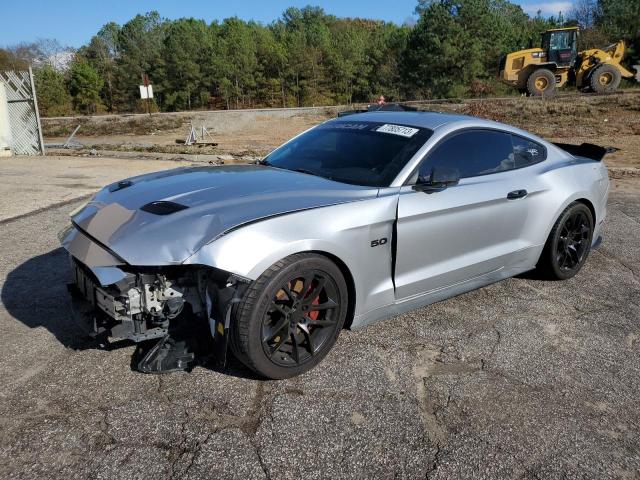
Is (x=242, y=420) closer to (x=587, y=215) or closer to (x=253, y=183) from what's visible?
(x=253, y=183)

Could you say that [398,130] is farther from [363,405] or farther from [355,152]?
[363,405]

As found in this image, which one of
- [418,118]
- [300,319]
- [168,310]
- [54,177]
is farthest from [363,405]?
[54,177]

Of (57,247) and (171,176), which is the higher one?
(171,176)

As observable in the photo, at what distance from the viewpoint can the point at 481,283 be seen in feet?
13.6

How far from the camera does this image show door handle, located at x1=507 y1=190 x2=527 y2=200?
163 inches

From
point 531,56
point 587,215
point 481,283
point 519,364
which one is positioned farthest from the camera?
point 531,56

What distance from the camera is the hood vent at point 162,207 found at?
10.0 ft

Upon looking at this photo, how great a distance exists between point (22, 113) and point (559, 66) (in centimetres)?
2285

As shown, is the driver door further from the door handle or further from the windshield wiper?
the windshield wiper

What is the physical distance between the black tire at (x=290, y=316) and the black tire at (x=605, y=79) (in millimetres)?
27995

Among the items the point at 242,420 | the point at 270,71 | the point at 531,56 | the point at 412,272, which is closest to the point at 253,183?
the point at 412,272

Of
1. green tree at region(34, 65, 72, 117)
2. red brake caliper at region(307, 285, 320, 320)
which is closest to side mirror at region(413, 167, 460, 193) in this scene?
red brake caliper at region(307, 285, 320, 320)

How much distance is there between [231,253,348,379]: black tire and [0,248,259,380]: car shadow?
0.28 metres

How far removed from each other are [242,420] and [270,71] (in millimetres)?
55276
